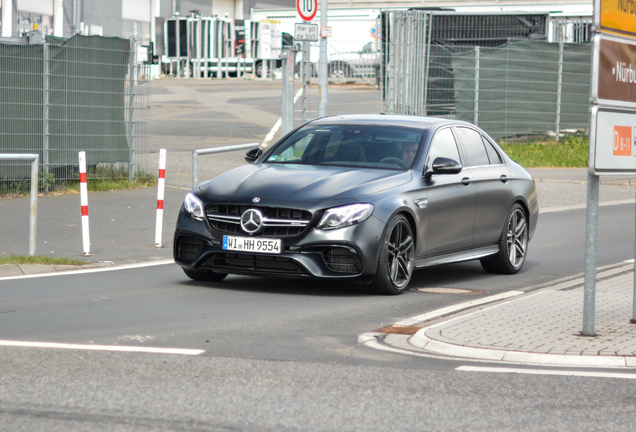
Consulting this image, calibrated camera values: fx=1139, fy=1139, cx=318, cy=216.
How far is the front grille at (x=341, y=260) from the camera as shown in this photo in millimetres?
9164

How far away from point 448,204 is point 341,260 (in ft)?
5.21

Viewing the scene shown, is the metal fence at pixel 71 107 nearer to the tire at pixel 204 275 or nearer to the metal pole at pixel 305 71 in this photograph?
the metal pole at pixel 305 71

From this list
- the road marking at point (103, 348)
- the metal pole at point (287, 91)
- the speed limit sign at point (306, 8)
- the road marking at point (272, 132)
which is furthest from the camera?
the road marking at point (272, 132)

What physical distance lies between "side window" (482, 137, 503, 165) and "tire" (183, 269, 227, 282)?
3107mm

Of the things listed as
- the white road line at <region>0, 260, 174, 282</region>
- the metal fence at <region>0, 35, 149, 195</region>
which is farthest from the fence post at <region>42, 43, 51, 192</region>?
the white road line at <region>0, 260, 174, 282</region>

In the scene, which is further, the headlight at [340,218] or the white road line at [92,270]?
the white road line at [92,270]

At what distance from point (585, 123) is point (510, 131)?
273cm

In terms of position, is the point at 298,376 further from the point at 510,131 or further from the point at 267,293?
the point at 510,131

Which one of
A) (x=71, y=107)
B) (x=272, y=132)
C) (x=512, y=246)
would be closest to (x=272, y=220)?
(x=512, y=246)

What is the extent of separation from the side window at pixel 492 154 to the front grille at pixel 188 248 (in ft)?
11.2

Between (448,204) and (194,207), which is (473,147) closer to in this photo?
(448,204)

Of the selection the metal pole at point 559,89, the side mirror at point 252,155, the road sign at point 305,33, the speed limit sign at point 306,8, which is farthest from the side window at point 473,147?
the metal pole at point 559,89

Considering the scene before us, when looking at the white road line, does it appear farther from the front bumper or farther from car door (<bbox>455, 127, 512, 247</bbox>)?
car door (<bbox>455, 127, 512, 247</bbox>)

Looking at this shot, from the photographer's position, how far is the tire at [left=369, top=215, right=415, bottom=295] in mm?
9359
